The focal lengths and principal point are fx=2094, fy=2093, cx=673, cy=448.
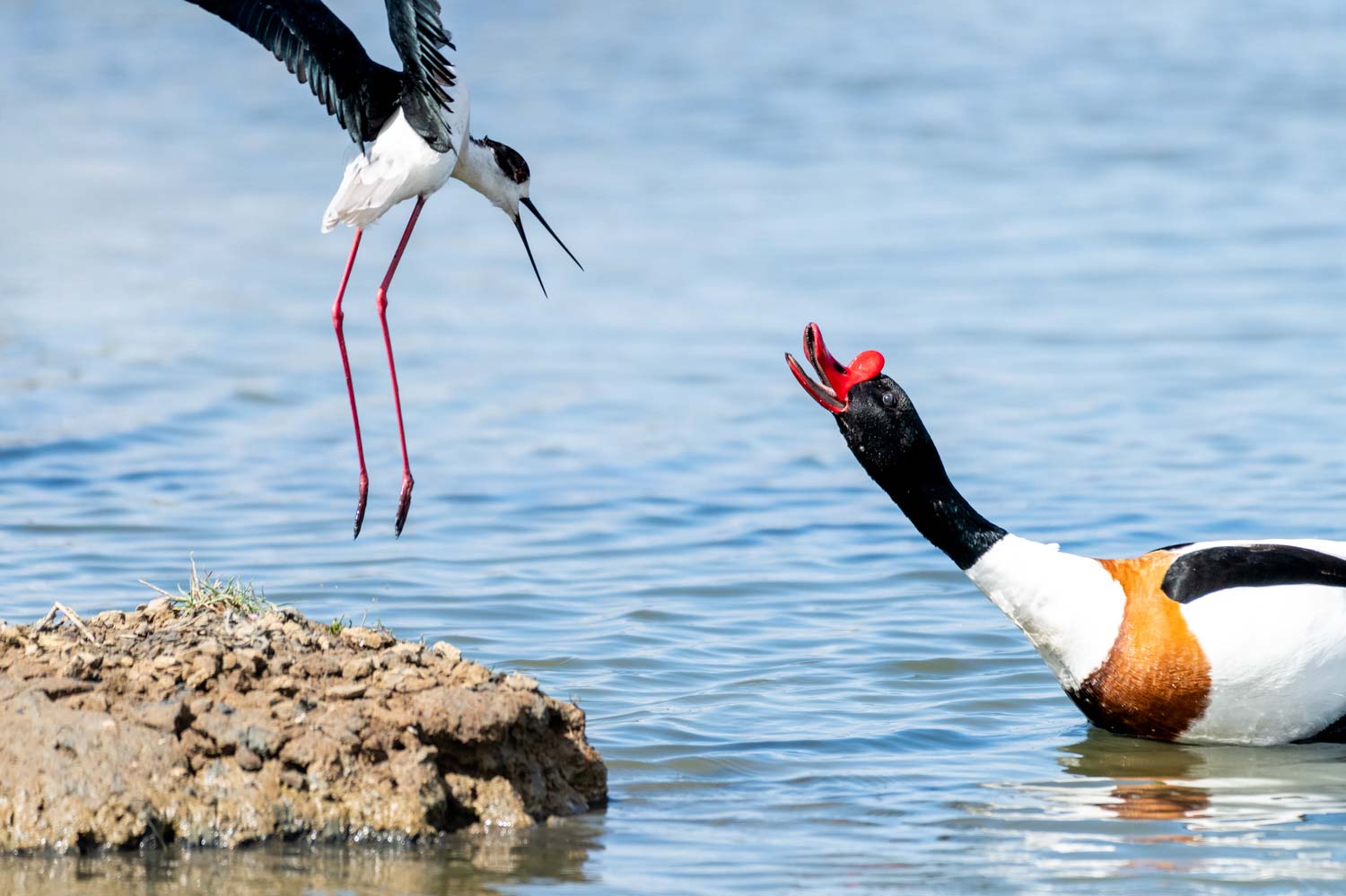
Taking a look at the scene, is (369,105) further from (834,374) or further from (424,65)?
(834,374)

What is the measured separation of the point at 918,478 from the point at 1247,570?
1.16 m

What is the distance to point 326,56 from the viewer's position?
24.2ft

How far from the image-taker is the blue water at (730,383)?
6.42m

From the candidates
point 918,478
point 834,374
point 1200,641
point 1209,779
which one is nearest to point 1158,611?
point 1200,641

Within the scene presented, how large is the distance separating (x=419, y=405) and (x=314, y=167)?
27.0ft

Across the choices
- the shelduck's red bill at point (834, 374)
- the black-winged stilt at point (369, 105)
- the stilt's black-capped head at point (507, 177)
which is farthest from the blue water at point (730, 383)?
the black-winged stilt at point (369, 105)

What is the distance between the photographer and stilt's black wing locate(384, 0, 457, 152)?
6.88m

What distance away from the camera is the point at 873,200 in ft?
Result: 64.8

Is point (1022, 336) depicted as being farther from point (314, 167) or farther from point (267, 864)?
point (267, 864)

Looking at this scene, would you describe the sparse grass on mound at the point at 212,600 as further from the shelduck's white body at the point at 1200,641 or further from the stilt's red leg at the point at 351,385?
the shelduck's white body at the point at 1200,641

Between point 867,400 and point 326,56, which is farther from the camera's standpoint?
point 326,56

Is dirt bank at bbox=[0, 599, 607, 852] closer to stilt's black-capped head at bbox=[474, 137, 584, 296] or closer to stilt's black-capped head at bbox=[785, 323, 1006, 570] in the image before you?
stilt's black-capped head at bbox=[785, 323, 1006, 570]

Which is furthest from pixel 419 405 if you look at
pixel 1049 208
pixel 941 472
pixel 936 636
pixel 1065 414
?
pixel 1049 208

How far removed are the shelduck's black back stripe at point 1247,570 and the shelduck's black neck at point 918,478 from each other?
0.63m
